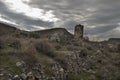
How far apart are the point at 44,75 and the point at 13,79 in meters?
2.38

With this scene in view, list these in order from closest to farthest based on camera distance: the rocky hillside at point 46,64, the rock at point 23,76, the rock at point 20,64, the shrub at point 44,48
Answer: the rock at point 23,76 < the rocky hillside at point 46,64 < the rock at point 20,64 < the shrub at point 44,48

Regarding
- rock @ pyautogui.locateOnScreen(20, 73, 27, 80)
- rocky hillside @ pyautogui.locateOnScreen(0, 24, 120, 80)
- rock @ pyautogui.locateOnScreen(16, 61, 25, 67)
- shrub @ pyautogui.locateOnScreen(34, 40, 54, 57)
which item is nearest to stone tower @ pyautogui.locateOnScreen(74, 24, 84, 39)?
rocky hillside @ pyautogui.locateOnScreen(0, 24, 120, 80)

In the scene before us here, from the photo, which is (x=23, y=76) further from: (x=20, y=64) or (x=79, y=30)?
(x=79, y=30)

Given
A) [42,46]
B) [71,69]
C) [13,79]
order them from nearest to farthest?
[13,79] → [71,69] → [42,46]

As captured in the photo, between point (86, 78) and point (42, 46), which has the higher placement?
point (42, 46)

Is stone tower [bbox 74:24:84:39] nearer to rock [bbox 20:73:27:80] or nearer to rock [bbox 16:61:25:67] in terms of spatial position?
rock [bbox 16:61:25:67]

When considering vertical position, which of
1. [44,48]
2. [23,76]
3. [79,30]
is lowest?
[23,76]

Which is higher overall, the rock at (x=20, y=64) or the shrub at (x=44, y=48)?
the shrub at (x=44, y=48)

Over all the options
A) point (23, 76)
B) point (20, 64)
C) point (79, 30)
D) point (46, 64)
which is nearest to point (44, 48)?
point (46, 64)

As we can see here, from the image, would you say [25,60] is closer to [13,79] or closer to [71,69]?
[13,79]

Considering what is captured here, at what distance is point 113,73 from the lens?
19938mm

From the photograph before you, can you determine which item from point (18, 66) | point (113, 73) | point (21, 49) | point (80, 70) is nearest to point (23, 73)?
point (18, 66)

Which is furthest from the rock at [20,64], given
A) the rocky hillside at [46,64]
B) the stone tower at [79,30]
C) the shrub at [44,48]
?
the stone tower at [79,30]

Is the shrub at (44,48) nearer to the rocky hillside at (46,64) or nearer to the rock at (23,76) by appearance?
the rocky hillside at (46,64)
